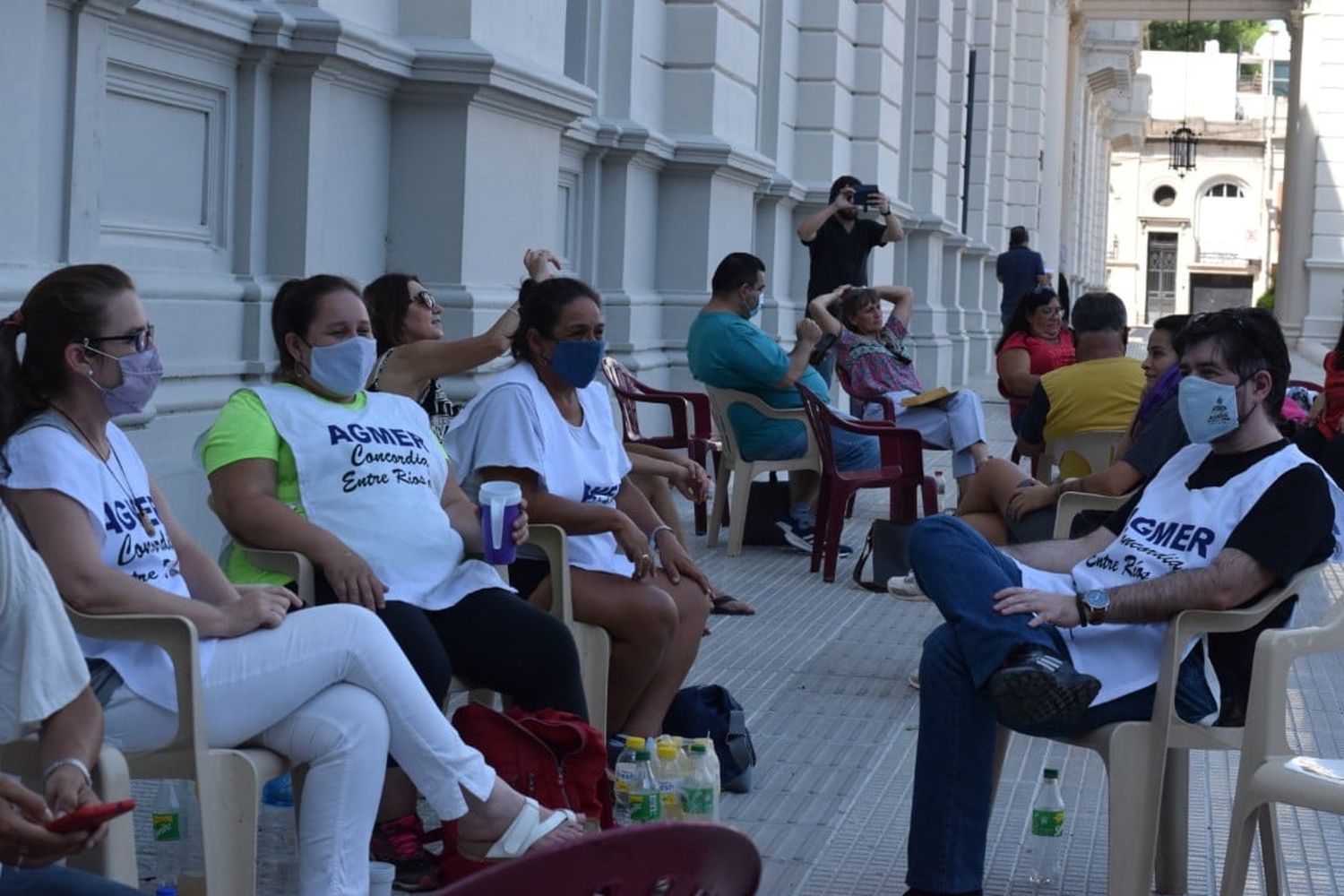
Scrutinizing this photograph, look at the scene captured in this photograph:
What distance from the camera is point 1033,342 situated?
406 inches

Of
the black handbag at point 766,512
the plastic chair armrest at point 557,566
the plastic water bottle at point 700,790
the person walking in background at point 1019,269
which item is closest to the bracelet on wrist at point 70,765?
the plastic water bottle at point 700,790

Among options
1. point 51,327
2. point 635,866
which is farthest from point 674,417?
point 635,866

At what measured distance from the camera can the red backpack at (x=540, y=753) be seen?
4.23 meters

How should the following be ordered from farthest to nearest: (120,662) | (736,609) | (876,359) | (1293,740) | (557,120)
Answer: (876,359) < (557,120) < (736,609) < (1293,740) < (120,662)

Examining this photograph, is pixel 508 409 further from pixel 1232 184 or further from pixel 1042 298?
pixel 1232 184

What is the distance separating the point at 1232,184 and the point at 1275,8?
160ft

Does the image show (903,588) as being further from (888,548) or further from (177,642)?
(177,642)

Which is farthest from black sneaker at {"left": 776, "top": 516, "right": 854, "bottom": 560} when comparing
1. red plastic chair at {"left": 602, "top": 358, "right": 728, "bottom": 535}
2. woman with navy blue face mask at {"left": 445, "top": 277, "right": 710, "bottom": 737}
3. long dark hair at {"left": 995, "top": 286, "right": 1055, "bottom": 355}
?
woman with navy blue face mask at {"left": 445, "top": 277, "right": 710, "bottom": 737}

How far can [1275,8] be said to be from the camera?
3481 cm

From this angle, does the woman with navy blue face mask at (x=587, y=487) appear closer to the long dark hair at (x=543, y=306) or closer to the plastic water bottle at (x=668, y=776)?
the long dark hair at (x=543, y=306)

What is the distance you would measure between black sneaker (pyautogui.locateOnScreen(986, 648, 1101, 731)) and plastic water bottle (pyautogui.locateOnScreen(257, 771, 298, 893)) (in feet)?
4.68

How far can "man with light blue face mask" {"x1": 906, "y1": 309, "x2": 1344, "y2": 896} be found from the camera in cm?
402

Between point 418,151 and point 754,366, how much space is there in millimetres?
A: 2065

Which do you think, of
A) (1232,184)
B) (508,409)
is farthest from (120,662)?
(1232,184)
